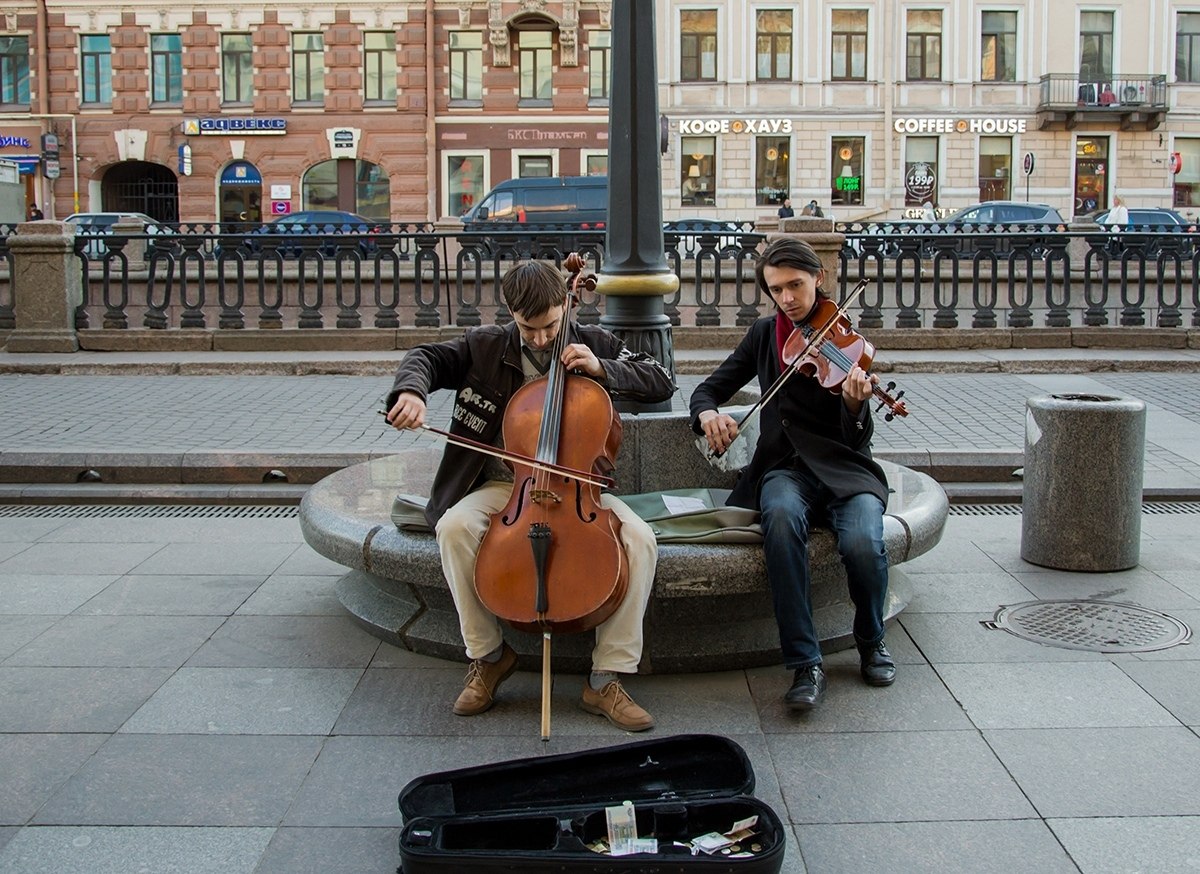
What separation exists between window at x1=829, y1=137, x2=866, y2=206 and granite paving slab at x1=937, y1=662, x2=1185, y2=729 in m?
32.1

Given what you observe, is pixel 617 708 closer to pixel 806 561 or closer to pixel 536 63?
pixel 806 561

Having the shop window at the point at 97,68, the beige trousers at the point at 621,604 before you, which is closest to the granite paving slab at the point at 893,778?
the beige trousers at the point at 621,604

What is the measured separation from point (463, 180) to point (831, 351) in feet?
104

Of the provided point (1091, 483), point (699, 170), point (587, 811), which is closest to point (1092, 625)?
point (1091, 483)

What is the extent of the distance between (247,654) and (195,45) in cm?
3304

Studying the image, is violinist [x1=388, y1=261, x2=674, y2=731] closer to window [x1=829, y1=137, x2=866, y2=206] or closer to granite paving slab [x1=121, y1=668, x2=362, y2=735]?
granite paving slab [x1=121, y1=668, x2=362, y2=735]

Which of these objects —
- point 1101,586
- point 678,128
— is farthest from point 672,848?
point 678,128

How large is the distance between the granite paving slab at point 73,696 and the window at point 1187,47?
37189 mm

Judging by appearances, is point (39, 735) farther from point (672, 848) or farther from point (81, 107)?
point (81, 107)

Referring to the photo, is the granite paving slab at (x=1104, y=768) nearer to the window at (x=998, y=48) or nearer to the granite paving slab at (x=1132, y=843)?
the granite paving slab at (x=1132, y=843)

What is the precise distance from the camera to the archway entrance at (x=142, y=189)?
116 feet

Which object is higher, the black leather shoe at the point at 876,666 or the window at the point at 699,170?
the window at the point at 699,170

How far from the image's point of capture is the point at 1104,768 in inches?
138

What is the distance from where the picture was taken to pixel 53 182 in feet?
113
